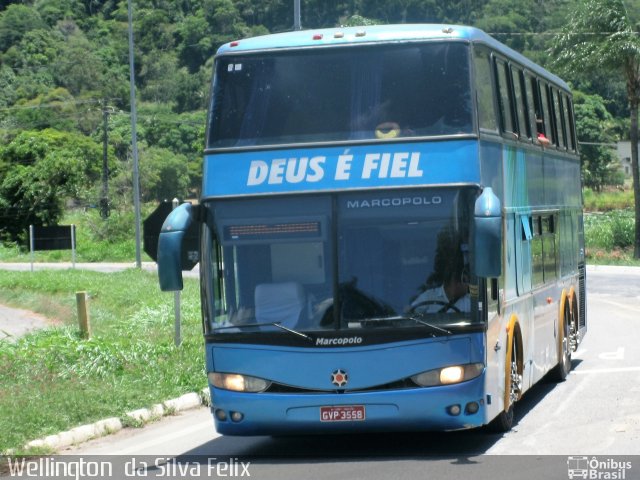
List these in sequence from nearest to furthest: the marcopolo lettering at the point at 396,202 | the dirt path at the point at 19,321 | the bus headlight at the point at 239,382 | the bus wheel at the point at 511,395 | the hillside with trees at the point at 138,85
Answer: the marcopolo lettering at the point at 396,202 < the bus headlight at the point at 239,382 < the bus wheel at the point at 511,395 < the dirt path at the point at 19,321 < the hillside with trees at the point at 138,85

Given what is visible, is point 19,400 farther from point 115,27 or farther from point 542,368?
point 115,27

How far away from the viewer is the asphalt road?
395 inches

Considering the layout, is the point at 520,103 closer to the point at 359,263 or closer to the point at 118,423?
the point at 359,263

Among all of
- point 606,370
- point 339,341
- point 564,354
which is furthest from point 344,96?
point 606,370

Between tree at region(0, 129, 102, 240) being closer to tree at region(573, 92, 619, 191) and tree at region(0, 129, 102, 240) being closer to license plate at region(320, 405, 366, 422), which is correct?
tree at region(573, 92, 619, 191)

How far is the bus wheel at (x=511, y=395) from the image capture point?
11.7 metres

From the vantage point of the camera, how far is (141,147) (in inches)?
4087

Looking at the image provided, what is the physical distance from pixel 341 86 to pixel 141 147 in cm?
9420

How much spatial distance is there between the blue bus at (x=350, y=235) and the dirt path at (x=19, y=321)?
21123 millimetres

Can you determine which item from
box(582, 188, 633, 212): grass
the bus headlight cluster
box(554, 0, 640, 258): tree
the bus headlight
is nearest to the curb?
the bus headlight

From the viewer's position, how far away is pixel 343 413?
10.4 metres

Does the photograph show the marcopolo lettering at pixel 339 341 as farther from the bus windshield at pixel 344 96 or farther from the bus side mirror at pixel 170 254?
the bus windshield at pixel 344 96

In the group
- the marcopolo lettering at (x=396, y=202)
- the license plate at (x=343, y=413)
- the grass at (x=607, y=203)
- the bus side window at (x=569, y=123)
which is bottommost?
the license plate at (x=343, y=413)

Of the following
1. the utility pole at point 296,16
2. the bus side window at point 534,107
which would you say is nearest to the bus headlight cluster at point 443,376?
the bus side window at point 534,107
